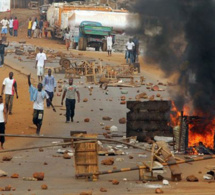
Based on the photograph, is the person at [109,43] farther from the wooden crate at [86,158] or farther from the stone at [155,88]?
the wooden crate at [86,158]

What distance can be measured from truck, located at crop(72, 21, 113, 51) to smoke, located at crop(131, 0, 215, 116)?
28660 millimetres

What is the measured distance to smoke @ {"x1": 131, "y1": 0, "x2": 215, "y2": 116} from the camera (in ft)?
63.6

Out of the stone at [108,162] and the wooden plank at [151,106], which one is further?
the wooden plank at [151,106]

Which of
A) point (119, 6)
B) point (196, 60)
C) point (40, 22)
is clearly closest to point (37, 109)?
point (196, 60)

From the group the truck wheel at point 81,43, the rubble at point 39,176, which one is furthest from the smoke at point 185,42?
the truck wheel at point 81,43

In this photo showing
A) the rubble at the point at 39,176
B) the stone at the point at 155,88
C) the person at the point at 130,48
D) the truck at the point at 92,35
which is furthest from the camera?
the truck at the point at 92,35

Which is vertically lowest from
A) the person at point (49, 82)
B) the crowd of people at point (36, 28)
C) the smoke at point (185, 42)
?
the person at point (49, 82)

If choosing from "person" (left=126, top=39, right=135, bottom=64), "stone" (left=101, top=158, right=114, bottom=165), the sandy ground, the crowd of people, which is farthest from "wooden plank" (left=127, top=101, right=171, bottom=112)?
the crowd of people

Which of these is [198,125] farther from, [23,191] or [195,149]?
[23,191]

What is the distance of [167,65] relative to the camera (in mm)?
21172

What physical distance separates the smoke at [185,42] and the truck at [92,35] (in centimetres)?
A: 2866

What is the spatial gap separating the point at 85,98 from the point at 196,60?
10.3 m

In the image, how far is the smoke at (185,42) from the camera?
19391mm

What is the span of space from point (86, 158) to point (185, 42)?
698cm
